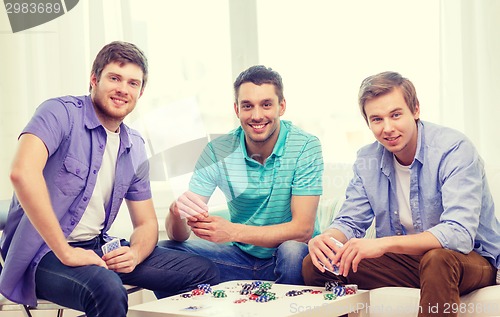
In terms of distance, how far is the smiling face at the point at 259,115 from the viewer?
9.05ft

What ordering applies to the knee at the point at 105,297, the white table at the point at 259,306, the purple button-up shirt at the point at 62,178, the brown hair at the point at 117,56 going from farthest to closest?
1. the brown hair at the point at 117,56
2. the purple button-up shirt at the point at 62,178
3. the knee at the point at 105,297
4. the white table at the point at 259,306

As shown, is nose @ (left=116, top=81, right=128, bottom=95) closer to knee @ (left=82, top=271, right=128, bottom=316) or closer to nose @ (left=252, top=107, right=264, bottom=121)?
nose @ (left=252, top=107, right=264, bottom=121)

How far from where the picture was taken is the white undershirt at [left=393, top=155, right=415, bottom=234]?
2475mm

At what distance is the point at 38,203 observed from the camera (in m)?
2.21

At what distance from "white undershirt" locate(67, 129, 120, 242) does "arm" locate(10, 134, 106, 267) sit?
0.63ft

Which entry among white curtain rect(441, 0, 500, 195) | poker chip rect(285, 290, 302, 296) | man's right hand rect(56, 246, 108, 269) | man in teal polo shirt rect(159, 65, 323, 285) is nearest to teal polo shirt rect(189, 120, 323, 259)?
man in teal polo shirt rect(159, 65, 323, 285)

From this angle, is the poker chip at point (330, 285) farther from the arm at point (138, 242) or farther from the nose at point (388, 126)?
the arm at point (138, 242)

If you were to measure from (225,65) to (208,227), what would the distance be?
4.79 ft

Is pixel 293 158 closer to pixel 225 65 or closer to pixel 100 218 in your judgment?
pixel 100 218

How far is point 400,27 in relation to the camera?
3.42 m

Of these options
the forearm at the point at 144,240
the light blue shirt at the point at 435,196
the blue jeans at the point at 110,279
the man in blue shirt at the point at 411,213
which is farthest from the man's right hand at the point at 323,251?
the forearm at the point at 144,240

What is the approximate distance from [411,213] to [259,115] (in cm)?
67

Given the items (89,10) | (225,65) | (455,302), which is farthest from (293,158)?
(89,10)

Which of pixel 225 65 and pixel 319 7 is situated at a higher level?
pixel 319 7
